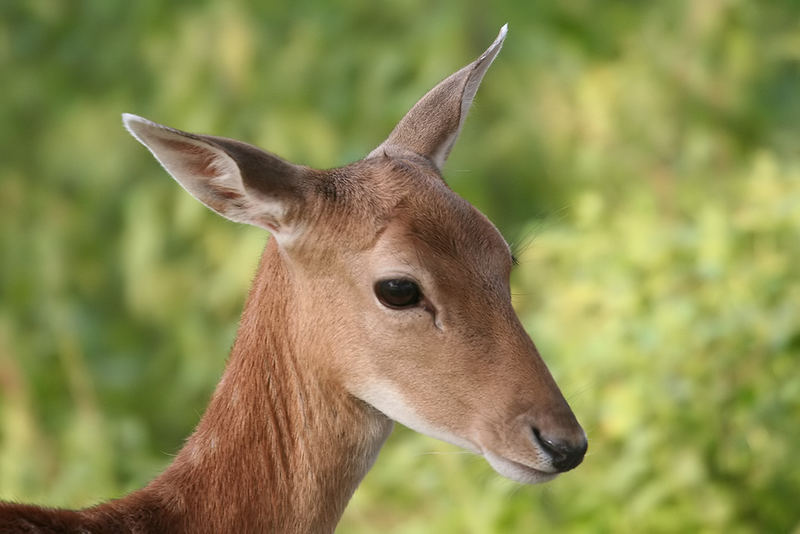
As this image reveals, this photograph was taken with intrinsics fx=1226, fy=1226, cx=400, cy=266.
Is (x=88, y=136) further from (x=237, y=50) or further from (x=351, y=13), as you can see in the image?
(x=351, y=13)

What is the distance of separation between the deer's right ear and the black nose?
67 cm

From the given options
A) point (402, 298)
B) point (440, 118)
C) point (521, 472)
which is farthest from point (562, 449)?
point (440, 118)

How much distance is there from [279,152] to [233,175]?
4029mm

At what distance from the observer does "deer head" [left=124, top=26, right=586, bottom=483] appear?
2387mm

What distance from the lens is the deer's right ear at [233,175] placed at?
2.37 meters

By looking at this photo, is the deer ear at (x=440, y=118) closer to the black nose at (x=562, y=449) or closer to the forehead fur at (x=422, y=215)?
the forehead fur at (x=422, y=215)

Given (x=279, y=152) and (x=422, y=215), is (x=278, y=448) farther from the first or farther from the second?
(x=279, y=152)

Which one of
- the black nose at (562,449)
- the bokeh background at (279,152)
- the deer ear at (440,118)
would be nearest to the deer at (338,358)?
the black nose at (562,449)

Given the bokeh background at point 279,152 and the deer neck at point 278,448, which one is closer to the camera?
the deer neck at point 278,448

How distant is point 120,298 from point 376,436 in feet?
14.3

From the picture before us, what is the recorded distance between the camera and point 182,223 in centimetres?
646

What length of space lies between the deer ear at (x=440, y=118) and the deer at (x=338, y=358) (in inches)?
8.7

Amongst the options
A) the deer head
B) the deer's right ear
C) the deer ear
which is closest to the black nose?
the deer head

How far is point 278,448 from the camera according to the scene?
2.56 m
